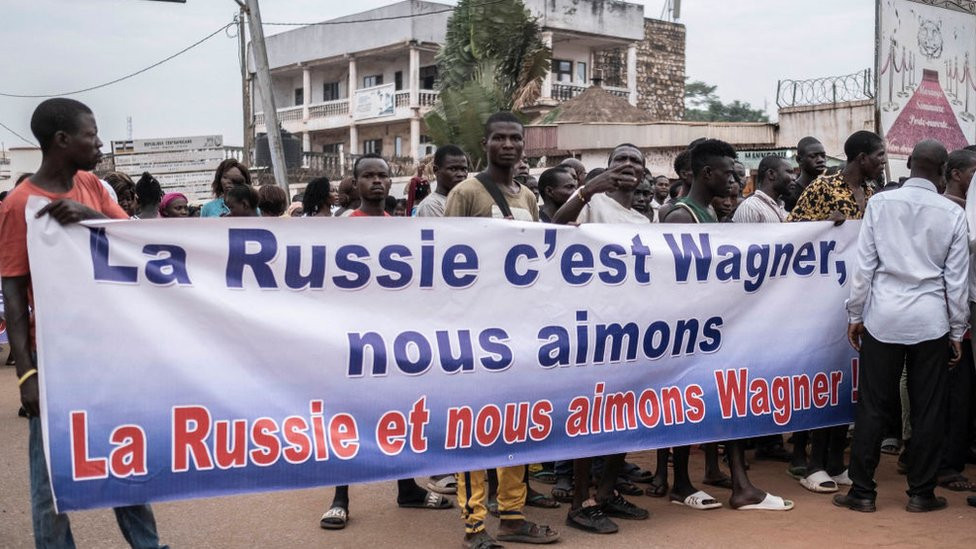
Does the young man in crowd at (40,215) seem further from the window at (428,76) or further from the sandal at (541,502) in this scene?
the window at (428,76)

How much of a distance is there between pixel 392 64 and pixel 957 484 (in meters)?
32.2

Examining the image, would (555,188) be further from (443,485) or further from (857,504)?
(857,504)

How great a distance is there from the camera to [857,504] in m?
5.60

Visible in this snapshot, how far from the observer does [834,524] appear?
5.35 m

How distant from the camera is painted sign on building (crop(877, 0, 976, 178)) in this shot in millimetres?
12828

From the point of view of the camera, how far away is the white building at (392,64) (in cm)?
3253

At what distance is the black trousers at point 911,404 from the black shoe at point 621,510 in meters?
1.22

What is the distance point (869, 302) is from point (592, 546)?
2055 mm

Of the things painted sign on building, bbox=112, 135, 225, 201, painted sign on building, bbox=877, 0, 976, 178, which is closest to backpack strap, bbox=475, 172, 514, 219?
painted sign on building, bbox=877, 0, 976, 178

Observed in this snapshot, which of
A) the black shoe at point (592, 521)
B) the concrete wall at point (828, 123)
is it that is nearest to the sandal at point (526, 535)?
the black shoe at point (592, 521)

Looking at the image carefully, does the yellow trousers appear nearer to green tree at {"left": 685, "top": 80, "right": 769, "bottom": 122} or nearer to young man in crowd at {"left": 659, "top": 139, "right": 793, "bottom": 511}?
A: young man in crowd at {"left": 659, "top": 139, "right": 793, "bottom": 511}

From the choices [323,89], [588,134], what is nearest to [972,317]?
[588,134]

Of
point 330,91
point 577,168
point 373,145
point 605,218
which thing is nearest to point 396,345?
point 605,218

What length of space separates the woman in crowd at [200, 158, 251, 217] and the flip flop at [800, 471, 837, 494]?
417 cm
